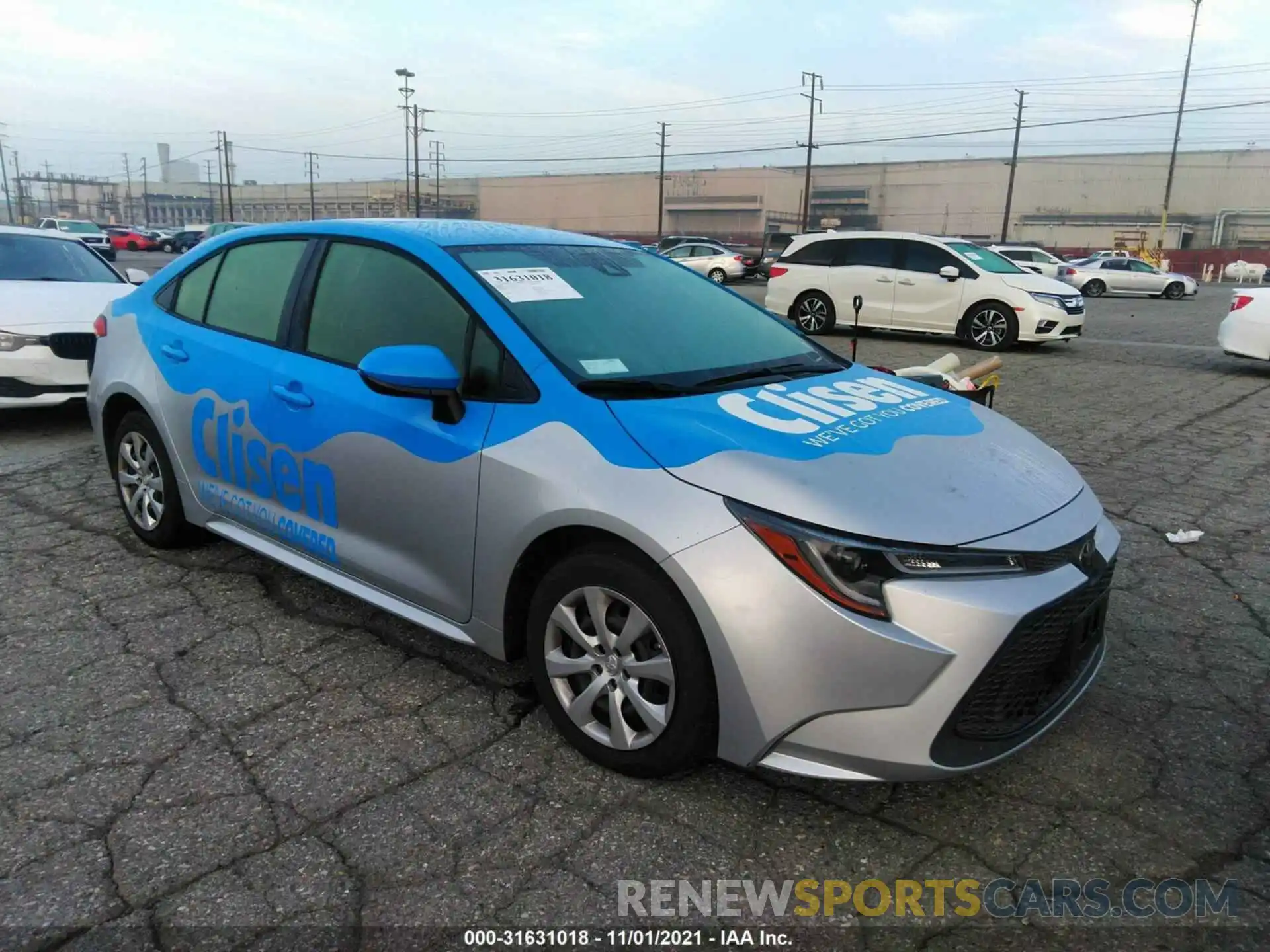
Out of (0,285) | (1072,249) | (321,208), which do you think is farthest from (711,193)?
(0,285)

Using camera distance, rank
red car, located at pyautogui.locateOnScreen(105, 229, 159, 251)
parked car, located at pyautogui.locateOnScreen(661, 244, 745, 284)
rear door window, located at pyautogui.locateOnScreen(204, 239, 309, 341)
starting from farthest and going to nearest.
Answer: red car, located at pyautogui.locateOnScreen(105, 229, 159, 251)
parked car, located at pyautogui.locateOnScreen(661, 244, 745, 284)
rear door window, located at pyautogui.locateOnScreen(204, 239, 309, 341)

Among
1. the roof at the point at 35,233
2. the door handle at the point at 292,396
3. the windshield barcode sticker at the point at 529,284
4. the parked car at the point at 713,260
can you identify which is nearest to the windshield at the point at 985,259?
the roof at the point at 35,233

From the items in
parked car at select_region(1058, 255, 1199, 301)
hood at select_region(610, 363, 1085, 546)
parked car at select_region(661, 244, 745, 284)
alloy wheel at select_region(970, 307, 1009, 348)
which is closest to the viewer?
hood at select_region(610, 363, 1085, 546)

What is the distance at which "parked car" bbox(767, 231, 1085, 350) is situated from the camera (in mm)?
12703

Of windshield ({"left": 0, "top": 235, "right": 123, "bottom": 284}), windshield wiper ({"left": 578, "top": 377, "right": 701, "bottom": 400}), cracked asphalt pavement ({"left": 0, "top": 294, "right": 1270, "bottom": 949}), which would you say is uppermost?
windshield ({"left": 0, "top": 235, "right": 123, "bottom": 284})

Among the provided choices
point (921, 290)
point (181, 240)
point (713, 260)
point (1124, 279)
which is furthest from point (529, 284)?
point (181, 240)

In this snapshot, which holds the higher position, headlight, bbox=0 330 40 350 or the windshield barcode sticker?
the windshield barcode sticker

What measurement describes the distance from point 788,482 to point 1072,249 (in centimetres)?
6629

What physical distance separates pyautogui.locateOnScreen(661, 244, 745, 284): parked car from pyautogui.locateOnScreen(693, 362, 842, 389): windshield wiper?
24.5 m

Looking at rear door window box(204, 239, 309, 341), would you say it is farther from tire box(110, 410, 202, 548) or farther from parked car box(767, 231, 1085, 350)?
parked car box(767, 231, 1085, 350)

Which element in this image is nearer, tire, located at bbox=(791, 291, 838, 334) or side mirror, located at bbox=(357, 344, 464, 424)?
side mirror, located at bbox=(357, 344, 464, 424)

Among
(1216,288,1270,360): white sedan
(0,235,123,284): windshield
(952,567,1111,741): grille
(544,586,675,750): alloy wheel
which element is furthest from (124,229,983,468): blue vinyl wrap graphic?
(1216,288,1270,360): white sedan

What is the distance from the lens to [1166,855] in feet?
7.85

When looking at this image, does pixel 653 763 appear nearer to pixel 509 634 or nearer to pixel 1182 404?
pixel 509 634
